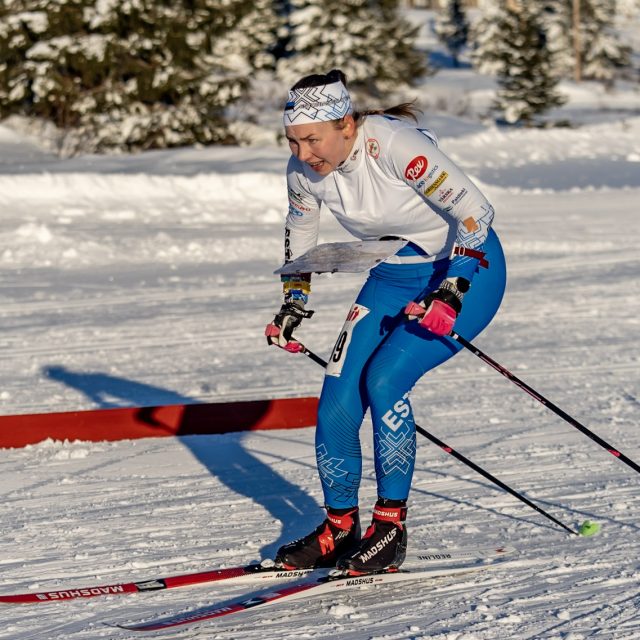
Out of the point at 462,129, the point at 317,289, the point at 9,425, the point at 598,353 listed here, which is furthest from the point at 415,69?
the point at 9,425

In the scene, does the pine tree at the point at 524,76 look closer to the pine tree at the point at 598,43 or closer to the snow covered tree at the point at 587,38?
the snow covered tree at the point at 587,38

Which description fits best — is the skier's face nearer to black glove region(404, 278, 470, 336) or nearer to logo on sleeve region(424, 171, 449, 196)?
logo on sleeve region(424, 171, 449, 196)

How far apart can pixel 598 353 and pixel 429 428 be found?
252 centimetres

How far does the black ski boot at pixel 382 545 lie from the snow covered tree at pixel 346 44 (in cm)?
3182

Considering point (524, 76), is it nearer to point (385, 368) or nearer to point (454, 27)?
point (454, 27)

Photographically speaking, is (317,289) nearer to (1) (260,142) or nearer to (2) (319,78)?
(2) (319,78)

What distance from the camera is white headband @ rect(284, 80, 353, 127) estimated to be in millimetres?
4164

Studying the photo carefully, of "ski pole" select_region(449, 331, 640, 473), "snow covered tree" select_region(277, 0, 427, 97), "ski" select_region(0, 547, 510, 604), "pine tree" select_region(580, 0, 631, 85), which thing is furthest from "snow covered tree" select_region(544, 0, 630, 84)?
"ski" select_region(0, 547, 510, 604)

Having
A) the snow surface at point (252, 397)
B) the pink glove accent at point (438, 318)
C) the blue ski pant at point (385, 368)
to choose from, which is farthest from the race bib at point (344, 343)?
the snow surface at point (252, 397)

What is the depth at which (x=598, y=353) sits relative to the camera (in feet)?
29.9

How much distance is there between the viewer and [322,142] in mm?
4191

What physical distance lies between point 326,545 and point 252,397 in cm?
360

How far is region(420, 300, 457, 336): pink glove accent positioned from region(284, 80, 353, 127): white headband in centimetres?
76

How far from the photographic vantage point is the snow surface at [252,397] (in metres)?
4.19
